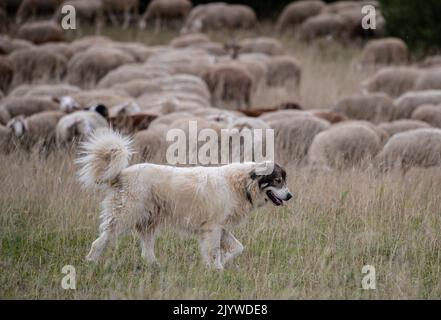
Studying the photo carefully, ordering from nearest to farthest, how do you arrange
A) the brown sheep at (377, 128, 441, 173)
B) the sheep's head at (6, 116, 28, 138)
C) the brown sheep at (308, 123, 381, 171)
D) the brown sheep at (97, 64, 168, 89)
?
the brown sheep at (377, 128, 441, 173) < the brown sheep at (308, 123, 381, 171) < the sheep's head at (6, 116, 28, 138) < the brown sheep at (97, 64, 168, 89)

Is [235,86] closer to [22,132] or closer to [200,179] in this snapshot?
[22,132]

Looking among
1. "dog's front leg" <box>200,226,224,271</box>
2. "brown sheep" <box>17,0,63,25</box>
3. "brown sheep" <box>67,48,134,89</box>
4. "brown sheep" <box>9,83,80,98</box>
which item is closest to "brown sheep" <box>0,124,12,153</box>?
"brown sheep" <box>9,83,80,98</box>

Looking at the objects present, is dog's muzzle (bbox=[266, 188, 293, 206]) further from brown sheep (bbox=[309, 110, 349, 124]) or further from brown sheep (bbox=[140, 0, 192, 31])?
brown sheep (bbox=[140, 0, 192, 31])

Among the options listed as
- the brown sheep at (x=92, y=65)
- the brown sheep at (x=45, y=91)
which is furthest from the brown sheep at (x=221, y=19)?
the brown sheep at (x=45, y=91)

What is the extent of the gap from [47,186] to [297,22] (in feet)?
75.0

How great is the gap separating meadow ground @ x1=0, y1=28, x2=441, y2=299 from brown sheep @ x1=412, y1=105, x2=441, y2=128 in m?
4.36

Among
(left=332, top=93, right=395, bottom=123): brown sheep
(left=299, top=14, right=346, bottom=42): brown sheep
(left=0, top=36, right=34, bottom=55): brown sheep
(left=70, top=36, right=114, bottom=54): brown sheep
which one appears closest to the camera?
(left=332, top=93, right=395, bottom=123): brown sheep

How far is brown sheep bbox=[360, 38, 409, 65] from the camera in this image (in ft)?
84.8

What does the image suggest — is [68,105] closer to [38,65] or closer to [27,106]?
[27,106]

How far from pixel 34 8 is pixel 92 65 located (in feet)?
36.8

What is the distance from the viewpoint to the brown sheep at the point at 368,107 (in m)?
17.4

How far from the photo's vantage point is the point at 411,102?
17625 millimetres

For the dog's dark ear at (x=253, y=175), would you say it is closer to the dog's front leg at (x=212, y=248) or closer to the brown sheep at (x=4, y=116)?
the dog's front leg at (x=212, y=248)

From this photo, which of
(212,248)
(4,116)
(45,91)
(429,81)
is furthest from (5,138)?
(429,81)
